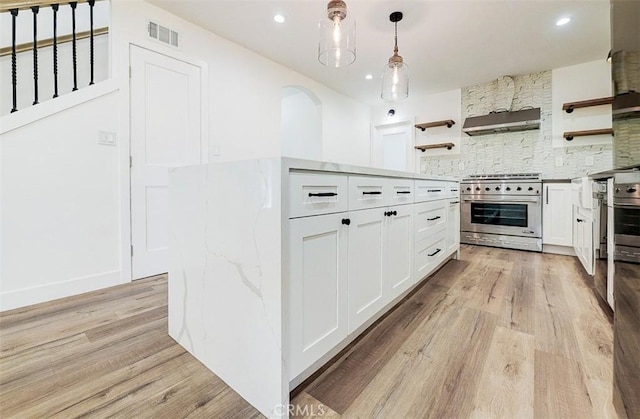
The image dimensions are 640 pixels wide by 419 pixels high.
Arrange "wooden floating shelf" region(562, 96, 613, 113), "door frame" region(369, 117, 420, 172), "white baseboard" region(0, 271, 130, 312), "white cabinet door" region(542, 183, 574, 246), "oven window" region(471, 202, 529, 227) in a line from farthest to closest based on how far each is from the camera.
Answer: "door frame" region(369, 117, 420, 172), "oven window" region(471, 202, 529, 227), "wooden floating shelf" region(562, 96, 613, 113), "white cabinet door" region(542, 183, 574, 246), "white baseboard" region(0, 271, 130, 312)

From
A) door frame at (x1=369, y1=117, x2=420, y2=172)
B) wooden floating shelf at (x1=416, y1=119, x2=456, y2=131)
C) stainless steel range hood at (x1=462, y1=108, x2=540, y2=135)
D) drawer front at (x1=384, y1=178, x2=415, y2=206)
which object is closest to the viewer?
drawer front at (x1=384, y1=178, x2=415, y2=206)

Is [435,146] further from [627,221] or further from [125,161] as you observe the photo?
[125,161]

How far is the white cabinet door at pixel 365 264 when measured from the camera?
4.20ft

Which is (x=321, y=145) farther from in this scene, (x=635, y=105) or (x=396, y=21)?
(x=635, y=105)

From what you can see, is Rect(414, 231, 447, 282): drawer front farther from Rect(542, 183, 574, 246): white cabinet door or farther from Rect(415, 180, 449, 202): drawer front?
Rect(542, 183, 574, 246): white cabinet door

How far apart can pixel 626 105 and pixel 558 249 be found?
3509 millimetres

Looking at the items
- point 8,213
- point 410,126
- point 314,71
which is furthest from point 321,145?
point 8,213

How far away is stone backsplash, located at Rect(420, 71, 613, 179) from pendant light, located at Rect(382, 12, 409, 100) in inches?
96.3

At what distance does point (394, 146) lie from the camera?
552 cm

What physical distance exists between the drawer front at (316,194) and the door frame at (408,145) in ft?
14.3

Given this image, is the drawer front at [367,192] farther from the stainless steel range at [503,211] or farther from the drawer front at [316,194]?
the stainless steel range at [503,211]

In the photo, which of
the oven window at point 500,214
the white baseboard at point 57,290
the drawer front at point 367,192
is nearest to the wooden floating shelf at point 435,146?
the oven window at point 500,214

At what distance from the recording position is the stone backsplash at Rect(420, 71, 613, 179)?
374 centimetres

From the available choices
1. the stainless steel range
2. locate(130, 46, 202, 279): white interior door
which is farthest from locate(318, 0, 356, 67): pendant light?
the stainless steel range
